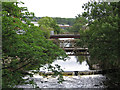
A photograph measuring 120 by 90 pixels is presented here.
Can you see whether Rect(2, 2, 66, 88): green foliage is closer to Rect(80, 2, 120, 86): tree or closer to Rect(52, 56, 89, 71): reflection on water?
Rect(80, 2, 120, 86): tree

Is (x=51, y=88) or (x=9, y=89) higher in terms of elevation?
(x=9, y=89)

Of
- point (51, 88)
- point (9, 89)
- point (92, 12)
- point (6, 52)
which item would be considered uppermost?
point (92, 12)

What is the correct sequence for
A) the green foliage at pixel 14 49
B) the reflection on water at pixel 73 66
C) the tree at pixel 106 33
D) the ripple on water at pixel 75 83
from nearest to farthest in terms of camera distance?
the green foliage at pixel 14 49, the tree at pixel 106 33, the ripple on water at pixel 75 83, the reflection on water at pixel 73 66

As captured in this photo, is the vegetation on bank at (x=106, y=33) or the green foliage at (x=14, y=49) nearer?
the green foliage at (x=14, y=49)

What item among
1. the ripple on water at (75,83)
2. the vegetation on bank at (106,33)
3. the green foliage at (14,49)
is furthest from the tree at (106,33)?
the green foliage at (14,49)

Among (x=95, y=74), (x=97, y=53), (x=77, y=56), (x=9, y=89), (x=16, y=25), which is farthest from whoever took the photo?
→ (x=77, y=56)

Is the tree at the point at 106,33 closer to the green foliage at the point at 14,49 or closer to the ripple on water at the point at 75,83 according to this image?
the ripple on water at the point at 75,83

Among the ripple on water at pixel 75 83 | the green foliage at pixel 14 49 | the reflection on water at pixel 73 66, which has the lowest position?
the ripple on water at pixel 75 83

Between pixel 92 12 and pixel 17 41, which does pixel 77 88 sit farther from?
pixel 17 41

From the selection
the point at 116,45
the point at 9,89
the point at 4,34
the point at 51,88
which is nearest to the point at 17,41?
the point at 4,34

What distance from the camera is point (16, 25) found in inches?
69.5

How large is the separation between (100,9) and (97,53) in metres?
1.36

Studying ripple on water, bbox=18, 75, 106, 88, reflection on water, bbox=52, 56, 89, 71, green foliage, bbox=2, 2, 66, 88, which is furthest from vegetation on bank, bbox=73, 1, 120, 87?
reflection on water, bbox=52, 56, 89, 71

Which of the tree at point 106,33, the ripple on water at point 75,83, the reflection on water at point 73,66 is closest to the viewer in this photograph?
the tree at point 106,33
